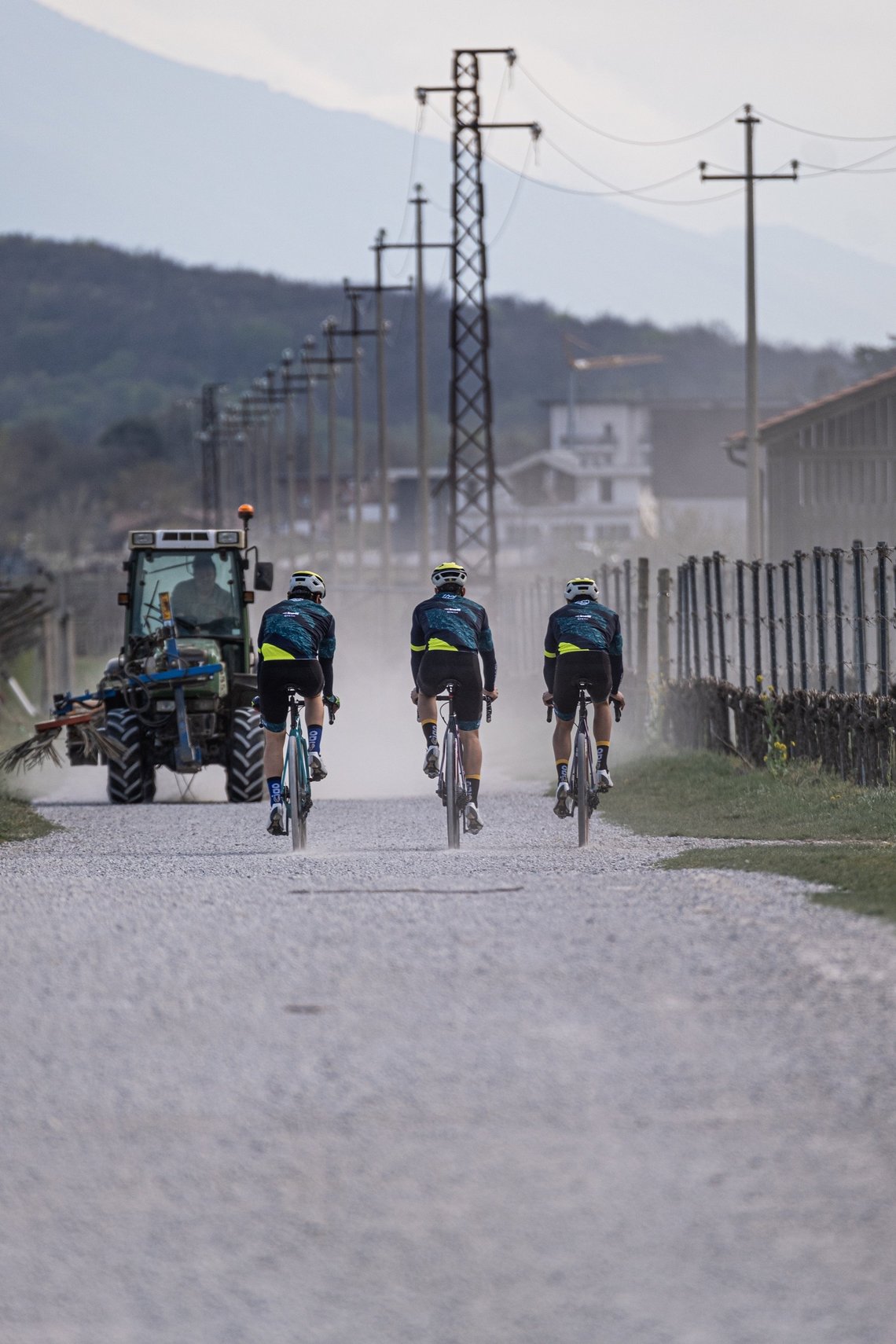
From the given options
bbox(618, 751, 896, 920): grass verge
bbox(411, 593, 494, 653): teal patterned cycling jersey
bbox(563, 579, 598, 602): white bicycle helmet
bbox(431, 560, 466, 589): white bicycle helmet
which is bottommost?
bbox(618, 751, 896, 920): grass verge

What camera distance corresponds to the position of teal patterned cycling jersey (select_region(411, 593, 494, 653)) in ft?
50.8

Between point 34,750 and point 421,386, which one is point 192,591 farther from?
point 421,386

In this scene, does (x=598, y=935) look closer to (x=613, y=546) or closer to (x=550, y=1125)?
(x=550, y=1125)

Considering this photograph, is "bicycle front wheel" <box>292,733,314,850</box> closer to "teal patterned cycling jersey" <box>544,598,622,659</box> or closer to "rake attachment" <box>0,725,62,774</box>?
"teal patterned cycling jersey" <box>544,598,622,659</box>

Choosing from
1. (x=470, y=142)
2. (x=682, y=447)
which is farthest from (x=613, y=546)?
(x=470, y=142)

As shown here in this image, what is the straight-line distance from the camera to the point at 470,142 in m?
46.8

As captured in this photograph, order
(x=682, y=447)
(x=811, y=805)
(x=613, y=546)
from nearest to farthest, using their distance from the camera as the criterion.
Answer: (x=811, y=805) → (x=613, y=546) → (x=682, y=447)

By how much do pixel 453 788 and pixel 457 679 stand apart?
0.80 metres

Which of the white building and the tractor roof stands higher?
the white building

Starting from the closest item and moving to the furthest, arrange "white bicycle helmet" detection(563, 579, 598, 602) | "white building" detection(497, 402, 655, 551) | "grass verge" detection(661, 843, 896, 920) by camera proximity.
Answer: "grass verge" detection(661, 843, 896, 920) → "white bicycle helmet" detection(563, 579, 598, 602) → "white building" detection(497, 402, 655, 551)

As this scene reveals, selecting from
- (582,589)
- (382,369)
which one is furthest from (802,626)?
(382,369)

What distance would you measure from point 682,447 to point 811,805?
124 metres

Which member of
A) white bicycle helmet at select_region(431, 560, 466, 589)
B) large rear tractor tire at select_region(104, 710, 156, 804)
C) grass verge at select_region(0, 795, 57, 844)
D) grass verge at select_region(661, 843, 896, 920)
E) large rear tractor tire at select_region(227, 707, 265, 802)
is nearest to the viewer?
grass verge at select_region(661, 843, 896, 920)

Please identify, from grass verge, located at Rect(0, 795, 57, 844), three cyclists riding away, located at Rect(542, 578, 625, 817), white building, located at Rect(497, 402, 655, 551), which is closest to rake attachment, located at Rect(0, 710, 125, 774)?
grass verge, located at Rect(0, 795, 57, 844)
